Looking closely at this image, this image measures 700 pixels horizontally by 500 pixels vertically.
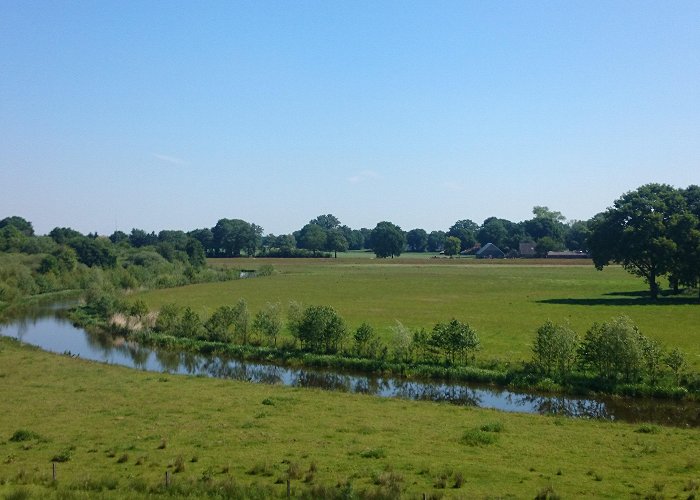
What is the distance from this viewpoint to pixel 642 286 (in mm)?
102312

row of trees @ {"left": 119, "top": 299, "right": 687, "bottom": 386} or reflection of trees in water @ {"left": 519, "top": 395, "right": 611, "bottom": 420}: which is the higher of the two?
row of trees @ {"left": 119, "top": 299, "right": 687, "bottom": 386}

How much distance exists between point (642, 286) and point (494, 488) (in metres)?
96.0

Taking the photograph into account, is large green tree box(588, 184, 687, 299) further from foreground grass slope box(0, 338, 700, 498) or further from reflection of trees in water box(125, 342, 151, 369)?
reflection of trees in water box(125, 342, 151, 369)

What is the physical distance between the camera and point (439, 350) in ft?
153

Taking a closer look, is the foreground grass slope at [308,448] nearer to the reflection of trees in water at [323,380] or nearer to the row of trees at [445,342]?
the reflection of trees in water at [323,380]

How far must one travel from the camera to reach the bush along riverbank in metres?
37.3

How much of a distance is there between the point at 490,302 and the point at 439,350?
1446 inches

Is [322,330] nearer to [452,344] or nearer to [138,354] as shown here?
[452,344]

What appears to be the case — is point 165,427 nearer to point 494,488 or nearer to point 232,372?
point 494,488

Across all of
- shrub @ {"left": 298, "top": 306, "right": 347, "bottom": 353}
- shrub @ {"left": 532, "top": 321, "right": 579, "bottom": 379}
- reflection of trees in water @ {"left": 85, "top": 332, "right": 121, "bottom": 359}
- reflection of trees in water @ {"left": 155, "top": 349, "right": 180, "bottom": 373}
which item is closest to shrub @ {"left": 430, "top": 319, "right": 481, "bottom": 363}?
shrub @ {"left": 532, "top": 321, "right": 579, "bottom": 379}

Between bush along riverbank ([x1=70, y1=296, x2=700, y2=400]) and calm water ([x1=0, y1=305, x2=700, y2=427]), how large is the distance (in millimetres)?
1204

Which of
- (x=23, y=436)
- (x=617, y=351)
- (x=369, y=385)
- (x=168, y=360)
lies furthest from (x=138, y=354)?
(x=617, y=351)

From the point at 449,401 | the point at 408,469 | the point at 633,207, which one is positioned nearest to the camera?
the point at 408,469

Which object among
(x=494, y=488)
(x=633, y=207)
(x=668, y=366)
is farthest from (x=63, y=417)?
(x=633, y=207)
